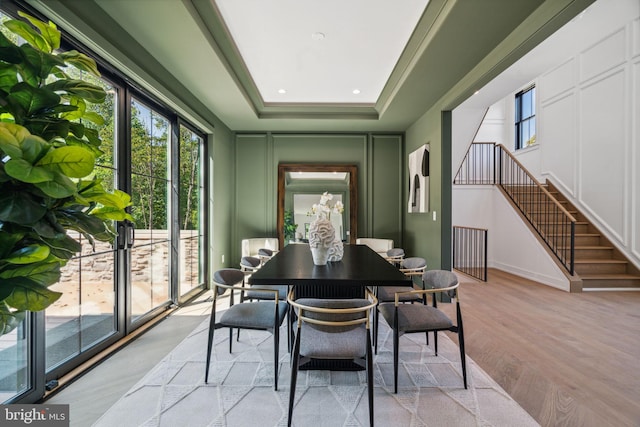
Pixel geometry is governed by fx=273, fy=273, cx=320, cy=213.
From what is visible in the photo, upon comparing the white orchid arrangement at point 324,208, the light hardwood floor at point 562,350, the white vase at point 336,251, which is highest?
the white orchid arrangement at point 324,208

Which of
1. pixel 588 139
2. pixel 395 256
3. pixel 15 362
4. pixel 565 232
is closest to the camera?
pixel 15 362

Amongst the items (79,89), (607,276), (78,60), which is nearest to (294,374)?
(79,89)

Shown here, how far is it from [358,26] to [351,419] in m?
3.09

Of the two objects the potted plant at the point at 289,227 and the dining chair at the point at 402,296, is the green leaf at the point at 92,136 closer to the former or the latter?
the dining chair at the point at 402,296

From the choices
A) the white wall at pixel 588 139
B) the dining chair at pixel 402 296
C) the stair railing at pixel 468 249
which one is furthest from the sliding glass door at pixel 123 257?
the stair railing at pixel 468 249

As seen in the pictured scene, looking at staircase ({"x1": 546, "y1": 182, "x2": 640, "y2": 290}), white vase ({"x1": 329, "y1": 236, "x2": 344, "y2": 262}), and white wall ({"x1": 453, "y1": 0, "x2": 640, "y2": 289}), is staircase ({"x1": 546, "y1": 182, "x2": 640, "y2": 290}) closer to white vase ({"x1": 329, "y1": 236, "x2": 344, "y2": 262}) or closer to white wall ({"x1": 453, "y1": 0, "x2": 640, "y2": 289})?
white wall ({"x1": 453, "y1": 0, "x2": 640, "y2": 289})

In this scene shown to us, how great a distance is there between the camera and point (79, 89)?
0.91 m

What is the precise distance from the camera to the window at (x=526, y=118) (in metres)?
6.94

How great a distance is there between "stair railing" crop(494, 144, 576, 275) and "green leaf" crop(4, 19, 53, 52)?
607cm

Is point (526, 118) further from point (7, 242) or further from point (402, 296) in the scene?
point (7, 242)

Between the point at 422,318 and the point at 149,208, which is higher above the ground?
the point at 149,208

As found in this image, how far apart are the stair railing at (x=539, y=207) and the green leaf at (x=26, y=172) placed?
5963 millimetres

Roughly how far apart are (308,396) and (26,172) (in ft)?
6.12

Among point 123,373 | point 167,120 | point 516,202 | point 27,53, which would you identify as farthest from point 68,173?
point 516,202
